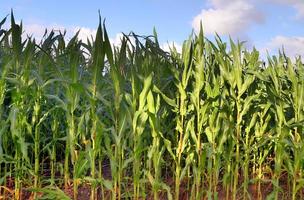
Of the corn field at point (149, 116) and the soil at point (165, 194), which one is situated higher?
the corn field at point (149, 116)

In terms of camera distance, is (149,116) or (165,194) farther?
(165,194)

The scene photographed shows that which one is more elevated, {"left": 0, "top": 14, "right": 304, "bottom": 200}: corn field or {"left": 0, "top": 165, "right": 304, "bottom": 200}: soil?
{"left": 0, "top": 14, "right": 304, "bottom": 200}: corn field

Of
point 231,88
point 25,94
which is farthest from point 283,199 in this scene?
point 25,94

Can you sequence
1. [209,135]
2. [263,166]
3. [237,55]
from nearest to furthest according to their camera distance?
[209,135] < [237,55] < [263,166]

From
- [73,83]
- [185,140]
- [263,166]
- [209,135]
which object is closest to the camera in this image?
[73,83]

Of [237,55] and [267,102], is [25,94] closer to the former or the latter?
[237,55]

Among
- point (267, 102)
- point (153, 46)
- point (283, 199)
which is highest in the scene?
point (153, 46)

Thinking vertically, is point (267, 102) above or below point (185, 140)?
above

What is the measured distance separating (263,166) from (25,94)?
7.62 ft

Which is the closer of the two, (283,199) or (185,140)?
(185,140)

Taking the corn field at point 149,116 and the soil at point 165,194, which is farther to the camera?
the soil at point 165,194

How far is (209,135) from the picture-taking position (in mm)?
3408

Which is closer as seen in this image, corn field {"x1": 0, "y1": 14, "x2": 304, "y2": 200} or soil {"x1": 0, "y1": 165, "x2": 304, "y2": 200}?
corn field {"x1": 0, "y1": 14, "x2": 304, "y2": 200}

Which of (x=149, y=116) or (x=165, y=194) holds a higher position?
(x=149, y=116)
